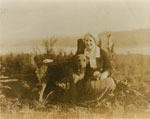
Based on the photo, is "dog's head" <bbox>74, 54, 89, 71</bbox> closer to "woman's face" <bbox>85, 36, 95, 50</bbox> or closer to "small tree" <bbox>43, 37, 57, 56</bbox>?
"woman's face" <bbox>85, 36, 95, 50</bbox>

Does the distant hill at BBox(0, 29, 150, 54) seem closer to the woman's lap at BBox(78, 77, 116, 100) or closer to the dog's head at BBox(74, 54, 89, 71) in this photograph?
the dog's head at BBox(74, 54, 89, 71)

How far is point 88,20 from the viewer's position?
4809 mm

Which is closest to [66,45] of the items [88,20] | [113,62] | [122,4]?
[88,20]

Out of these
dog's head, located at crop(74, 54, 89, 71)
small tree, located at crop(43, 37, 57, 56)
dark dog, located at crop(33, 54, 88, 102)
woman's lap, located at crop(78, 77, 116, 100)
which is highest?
small tree, located at crop(43, 37, 57, 56)

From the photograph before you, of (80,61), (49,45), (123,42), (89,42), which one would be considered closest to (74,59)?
(80,61)

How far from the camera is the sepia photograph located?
189 inches

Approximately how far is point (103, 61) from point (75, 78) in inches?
26.3

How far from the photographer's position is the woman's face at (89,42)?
4844mm

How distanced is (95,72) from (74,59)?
50 centimetres

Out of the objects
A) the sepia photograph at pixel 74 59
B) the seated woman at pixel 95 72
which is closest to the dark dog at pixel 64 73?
the sepia photograph at pixel 74 59

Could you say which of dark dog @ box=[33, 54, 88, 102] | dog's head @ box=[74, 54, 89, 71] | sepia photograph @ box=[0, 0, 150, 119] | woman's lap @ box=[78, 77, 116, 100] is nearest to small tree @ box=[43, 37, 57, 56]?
sepia photograph @ box=[0, 0, 150, 119]

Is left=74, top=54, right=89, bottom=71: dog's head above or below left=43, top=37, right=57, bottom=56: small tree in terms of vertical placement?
below

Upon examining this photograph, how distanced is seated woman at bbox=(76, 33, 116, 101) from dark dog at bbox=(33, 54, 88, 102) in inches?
4.8

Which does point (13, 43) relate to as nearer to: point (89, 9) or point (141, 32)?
point (89, 9)
